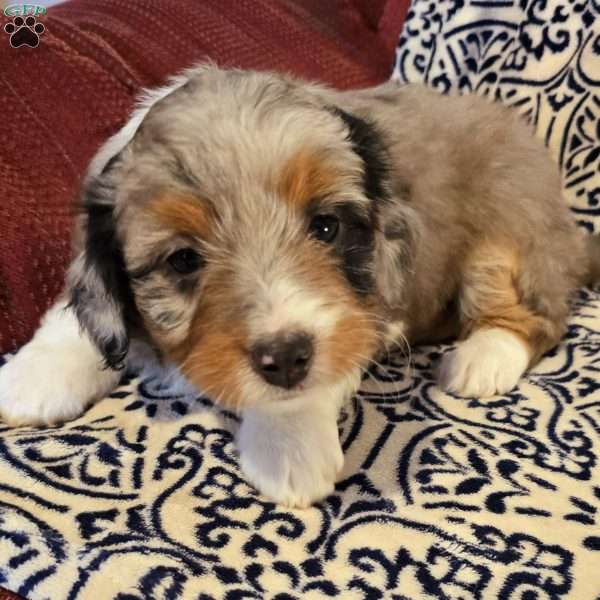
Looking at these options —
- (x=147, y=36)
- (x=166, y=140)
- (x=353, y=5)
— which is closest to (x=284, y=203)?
(x=166, y=140)

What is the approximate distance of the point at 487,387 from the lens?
2354 mm

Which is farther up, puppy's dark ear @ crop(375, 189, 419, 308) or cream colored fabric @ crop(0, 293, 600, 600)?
puppy's dark ear @ crop(375, 189, 419, 308)

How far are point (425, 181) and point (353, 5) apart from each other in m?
1.79

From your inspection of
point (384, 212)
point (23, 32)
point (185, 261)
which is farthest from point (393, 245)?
point (23, 32)

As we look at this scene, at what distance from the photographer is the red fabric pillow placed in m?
2.56

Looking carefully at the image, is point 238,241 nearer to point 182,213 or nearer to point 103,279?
point 182,213

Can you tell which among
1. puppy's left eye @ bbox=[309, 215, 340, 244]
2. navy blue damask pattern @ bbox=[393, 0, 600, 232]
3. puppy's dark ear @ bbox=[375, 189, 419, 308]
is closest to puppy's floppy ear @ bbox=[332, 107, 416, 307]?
puppy's dark ear @ bbox=[375, 189, 419, 308]

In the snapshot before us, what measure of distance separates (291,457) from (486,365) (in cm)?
86

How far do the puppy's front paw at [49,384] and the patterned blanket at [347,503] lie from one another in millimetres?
59

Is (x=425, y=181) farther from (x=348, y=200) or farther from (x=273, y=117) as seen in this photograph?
(x=273, y=117)

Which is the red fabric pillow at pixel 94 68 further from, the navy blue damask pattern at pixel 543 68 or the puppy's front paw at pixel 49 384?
the navy blue damask pattern at pixel 543 68

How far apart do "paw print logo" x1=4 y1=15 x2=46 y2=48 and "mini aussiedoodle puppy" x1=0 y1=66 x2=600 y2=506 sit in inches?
32.8

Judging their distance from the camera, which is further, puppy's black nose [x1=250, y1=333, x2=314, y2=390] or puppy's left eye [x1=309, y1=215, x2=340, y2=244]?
puppy's left eye [x1=309, y1=215, x2=340, y2=244]

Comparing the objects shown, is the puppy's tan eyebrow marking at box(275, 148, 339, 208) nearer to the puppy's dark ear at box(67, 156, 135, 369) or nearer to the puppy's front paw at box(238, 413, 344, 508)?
the puppy's dark ear at box(67, 156, 135, 369)
